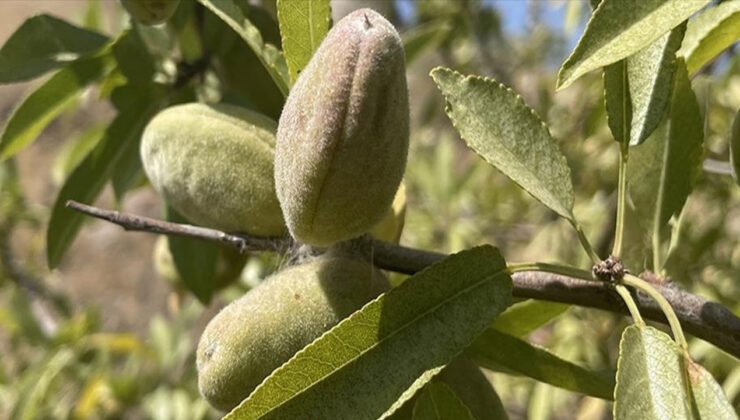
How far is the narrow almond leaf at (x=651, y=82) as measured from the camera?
0.70 m

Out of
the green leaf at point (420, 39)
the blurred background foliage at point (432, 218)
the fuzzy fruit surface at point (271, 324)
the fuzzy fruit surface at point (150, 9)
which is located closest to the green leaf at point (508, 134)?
the fuzzy fruit surface at point (271, 324)

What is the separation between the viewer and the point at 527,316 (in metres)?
0.82

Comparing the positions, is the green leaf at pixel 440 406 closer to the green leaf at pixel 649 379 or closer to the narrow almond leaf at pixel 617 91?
the green leaf at pixel 649 379

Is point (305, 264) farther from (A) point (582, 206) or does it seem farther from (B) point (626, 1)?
(A) point (582, 206)

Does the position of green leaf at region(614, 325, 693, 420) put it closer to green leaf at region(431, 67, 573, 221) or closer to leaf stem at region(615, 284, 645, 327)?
leaf stem at region(615, 284, 645, 327)

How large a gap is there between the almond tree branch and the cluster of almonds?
0.06ft

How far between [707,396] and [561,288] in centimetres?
16

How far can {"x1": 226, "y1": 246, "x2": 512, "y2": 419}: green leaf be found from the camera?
594 mm

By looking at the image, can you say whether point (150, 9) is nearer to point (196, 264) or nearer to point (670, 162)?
point (196, 264)

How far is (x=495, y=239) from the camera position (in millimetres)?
2342

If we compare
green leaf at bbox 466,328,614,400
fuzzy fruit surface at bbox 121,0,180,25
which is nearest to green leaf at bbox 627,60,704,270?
green leaf at bbox 466,328,614,400

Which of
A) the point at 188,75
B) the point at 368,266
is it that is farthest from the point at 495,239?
the point at 368,266

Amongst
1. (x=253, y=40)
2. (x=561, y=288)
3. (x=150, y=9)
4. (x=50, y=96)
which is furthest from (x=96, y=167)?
(x=561, y=288)

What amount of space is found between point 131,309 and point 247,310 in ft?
20.4
